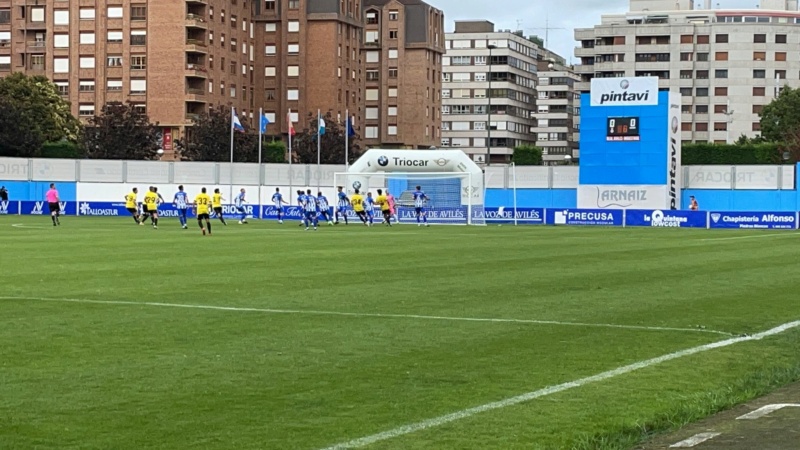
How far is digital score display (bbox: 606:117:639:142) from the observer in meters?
68.5

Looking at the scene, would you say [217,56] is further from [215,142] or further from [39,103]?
[39,103]

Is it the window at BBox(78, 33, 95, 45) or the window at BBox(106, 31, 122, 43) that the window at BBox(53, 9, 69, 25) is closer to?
the window at BBox(78, 33, 95, 45)

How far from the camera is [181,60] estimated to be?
11712 centimetres

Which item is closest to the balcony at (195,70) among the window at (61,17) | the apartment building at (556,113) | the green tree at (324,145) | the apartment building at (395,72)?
the green tree at (324,145)

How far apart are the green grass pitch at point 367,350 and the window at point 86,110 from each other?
96.5m

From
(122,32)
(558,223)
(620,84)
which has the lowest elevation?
(558,223)

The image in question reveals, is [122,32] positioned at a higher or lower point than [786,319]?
higher

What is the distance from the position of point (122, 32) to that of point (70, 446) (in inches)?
4500

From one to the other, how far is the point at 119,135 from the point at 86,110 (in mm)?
14786

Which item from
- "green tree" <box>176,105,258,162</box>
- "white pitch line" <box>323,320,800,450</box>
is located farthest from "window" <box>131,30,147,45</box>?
"white pitch line" <box>323,320,800,450</box>

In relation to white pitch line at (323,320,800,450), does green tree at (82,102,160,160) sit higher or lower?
higher

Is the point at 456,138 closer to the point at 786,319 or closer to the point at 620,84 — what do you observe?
the point at 620,84

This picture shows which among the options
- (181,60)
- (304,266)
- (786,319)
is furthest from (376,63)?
(786,319)

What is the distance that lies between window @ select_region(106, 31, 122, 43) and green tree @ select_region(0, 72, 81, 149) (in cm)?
661
